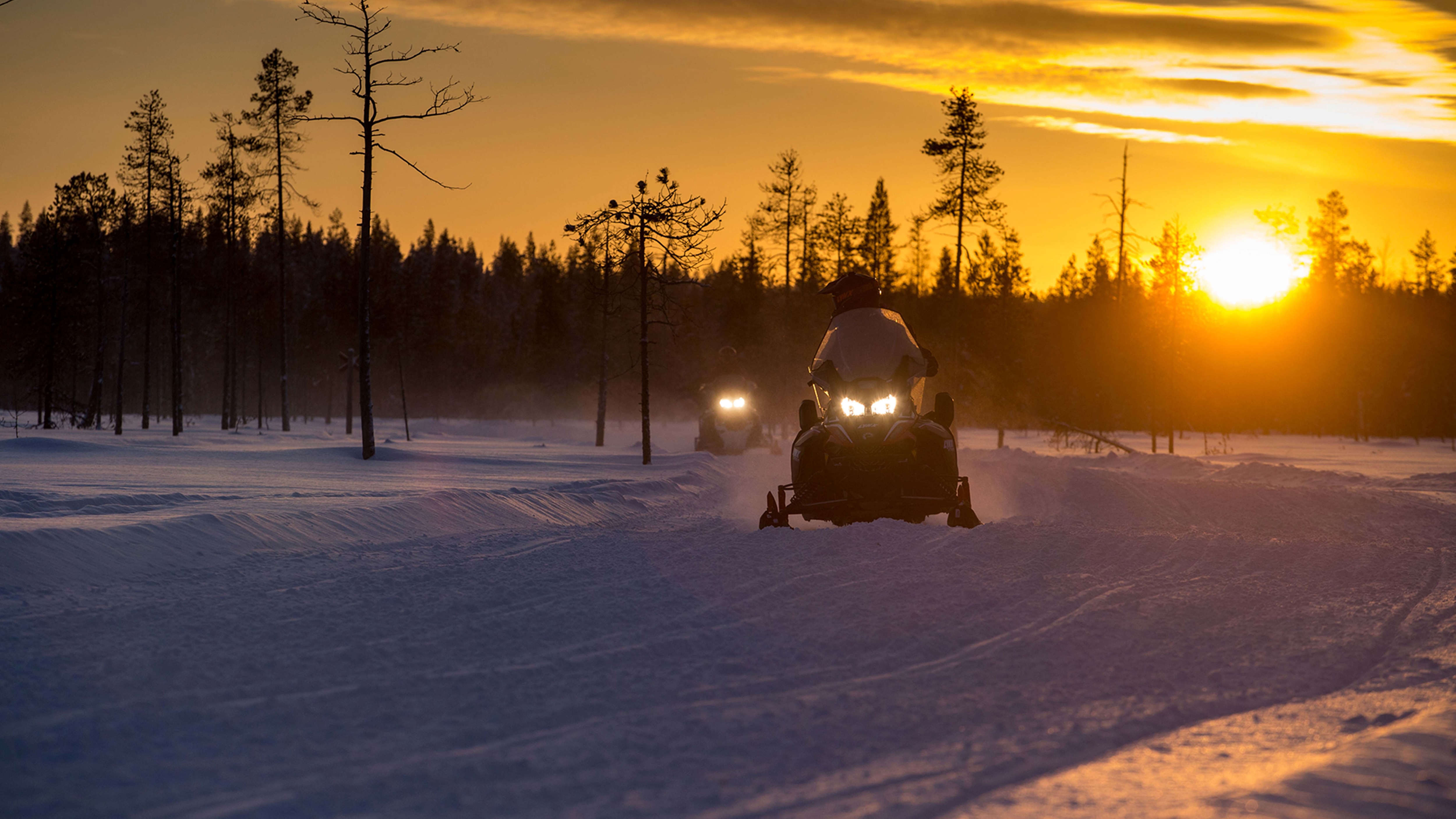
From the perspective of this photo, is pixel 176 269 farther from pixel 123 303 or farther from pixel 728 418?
pixel 728 418

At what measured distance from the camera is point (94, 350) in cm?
7600

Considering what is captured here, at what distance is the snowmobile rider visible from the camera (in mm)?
12711

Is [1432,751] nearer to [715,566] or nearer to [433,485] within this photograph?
[715,566]

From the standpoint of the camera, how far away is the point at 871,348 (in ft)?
41.8

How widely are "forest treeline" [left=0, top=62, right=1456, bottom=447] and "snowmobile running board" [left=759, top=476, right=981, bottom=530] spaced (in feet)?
46.6

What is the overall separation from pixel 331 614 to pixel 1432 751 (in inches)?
286

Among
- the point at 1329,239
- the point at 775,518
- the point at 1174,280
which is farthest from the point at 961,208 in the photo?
the point at 1329,239

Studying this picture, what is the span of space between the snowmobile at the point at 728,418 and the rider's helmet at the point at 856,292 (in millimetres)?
18510

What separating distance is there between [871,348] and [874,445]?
1.50 m

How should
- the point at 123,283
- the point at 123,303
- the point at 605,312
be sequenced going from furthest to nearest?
the point at 123,283 → the point at 123,303 → the point at 605,312

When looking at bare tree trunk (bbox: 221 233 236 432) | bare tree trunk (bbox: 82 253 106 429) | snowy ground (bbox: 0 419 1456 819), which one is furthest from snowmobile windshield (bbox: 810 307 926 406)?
bare tree trunk (bbox: 82 253 106 429)

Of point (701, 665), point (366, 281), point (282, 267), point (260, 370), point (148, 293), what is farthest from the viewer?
point (260, 370)

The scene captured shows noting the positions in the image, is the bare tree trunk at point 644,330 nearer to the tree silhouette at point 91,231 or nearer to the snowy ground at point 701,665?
the snowy ground at point 701,665

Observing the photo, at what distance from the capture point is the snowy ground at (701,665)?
4.15 metres
